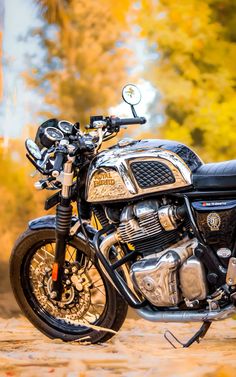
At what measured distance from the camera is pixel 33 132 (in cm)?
474

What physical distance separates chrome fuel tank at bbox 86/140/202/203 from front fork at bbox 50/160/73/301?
14 cm

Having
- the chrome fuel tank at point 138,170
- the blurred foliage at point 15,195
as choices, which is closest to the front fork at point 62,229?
the chrome fuel tank at point 138,170

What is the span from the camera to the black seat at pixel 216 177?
2.73 meters

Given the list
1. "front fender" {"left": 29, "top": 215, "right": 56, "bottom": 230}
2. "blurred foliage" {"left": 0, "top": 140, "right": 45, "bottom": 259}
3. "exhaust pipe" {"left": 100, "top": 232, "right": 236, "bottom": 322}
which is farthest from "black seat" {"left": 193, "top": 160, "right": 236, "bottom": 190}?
"blurred foliage" {"left": 0, "top": 140, "right": 45, "bottom": 259}

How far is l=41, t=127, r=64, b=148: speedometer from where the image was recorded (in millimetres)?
3201

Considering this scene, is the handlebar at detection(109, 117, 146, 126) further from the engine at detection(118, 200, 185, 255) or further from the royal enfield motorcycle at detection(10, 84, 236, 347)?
the engine at detection(118, 200, 185, 255)

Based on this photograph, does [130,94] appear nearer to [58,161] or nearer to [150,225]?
[58,161]

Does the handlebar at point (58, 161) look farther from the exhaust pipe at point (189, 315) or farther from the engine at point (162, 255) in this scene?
the exhaust pipe at point (189, 315)

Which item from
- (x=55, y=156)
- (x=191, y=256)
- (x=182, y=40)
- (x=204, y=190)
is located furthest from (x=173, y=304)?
(x=182, y=40)

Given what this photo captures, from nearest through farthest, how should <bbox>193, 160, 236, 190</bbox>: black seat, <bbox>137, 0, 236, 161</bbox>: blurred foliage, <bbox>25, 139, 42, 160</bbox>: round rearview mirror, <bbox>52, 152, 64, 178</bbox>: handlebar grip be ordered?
1. <bbox>193, 160, 236, 190</bbox>: black seat
2. <bbox>52, 152, 64, 178</bbox>: handlebar grip
3. <bbox>25, 139, 42, 160</bbox>: round rearview mirror
4. <bbox>137, 0, 236, 161</bbox>: blurred foliage

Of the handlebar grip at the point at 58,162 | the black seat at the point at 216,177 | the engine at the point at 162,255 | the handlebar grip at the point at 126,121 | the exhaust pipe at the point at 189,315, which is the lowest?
the exhaust pipe at the point at 189,315

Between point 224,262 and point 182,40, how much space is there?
221 centimetres

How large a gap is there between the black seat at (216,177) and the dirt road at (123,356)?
0.73 m

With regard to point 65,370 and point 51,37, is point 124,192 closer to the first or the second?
point 65,370
